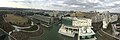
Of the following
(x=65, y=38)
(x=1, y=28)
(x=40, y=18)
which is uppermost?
(x=1, y=28)

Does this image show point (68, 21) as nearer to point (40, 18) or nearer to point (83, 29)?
point (83, 29)

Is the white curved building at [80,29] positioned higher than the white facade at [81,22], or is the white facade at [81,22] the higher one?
the white facade at [81,22]

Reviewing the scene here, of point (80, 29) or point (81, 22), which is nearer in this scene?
point (80, 29)

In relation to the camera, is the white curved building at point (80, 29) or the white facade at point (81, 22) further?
the white facade at point (81, 22)

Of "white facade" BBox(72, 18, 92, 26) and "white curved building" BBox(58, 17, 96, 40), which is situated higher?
"white facade" BBox(72, 18, 92, 26)

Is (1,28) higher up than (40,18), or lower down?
higher up

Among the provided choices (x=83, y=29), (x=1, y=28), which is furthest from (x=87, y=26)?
(x=1, y=28)

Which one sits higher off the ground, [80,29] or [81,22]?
[81,22]

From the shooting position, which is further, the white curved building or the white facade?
the white facade
